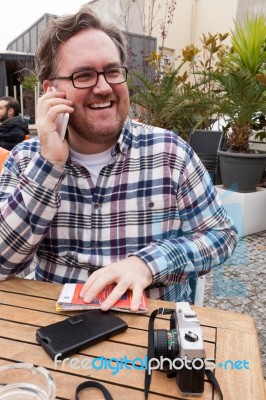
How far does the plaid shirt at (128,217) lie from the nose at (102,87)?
7.0 inches

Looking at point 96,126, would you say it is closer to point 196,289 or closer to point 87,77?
point 87,77

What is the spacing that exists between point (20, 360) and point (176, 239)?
706 millimetres

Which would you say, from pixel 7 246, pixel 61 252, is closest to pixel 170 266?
pixel 61 252

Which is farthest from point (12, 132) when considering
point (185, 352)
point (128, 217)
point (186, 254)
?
point (185, 352)

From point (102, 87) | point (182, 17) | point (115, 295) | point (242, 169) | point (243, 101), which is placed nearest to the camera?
point (115, 295)

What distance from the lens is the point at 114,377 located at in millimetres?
750

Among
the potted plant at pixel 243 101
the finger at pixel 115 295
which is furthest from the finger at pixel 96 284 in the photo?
the potted plant at pixel 243 101

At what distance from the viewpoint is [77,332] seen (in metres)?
0.87

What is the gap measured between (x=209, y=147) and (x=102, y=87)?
3.75m

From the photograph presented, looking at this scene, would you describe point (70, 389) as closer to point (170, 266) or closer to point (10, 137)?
point (170, 266)

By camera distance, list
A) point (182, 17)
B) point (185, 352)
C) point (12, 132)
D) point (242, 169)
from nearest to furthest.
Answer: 1. point (185, 352)
2. point (242, 169)
3. point (12, 132)
4. point (182, 17)

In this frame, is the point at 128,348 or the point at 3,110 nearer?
the point at 128,348

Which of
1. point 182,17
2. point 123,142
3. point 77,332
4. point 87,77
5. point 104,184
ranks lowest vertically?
point 77,332

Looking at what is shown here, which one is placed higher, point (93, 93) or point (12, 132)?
point (93, 93)
